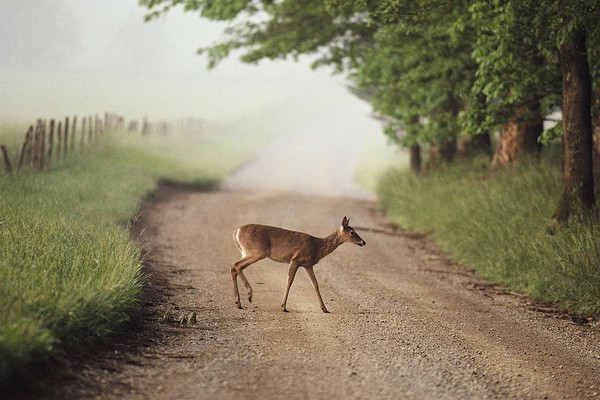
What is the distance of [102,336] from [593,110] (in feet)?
34.5

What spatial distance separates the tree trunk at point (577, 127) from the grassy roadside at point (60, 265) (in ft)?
24.4

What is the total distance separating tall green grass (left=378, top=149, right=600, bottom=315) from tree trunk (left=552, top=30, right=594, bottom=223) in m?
0.51

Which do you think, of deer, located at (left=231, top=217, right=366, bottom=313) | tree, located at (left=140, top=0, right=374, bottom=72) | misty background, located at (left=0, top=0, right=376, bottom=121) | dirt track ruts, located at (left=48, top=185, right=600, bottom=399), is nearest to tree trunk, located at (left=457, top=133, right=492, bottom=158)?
tree, located at (left=140, top=0, right=374, bottom=72)

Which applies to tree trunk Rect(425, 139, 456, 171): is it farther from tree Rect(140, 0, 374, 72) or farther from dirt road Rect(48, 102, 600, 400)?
dirt road Rect(48, 102, 600, 400)

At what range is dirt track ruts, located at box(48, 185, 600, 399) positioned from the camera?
614 centimetres

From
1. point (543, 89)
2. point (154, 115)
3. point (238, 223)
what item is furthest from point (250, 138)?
point (543, 89)

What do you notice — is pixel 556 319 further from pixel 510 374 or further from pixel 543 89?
pixel 543 89

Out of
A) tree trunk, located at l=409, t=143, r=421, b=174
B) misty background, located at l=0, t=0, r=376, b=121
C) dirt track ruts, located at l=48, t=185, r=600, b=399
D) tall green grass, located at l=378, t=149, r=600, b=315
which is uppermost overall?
misty background, located at l=0, t=0, r=376, b=121

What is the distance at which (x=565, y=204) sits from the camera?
12.0 metres

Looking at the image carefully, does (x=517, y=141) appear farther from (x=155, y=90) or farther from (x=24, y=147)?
(x=155, y=90)

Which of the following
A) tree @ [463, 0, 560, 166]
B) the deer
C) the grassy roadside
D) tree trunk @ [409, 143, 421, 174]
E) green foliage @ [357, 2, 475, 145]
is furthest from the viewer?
tree trunk @ [409, 143, 421, 174]

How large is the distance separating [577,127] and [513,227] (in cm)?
210

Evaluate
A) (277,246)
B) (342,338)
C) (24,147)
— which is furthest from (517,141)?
(24,147)

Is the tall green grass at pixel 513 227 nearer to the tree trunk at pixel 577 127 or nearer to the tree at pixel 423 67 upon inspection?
the tree trunk at pixel 577 127
